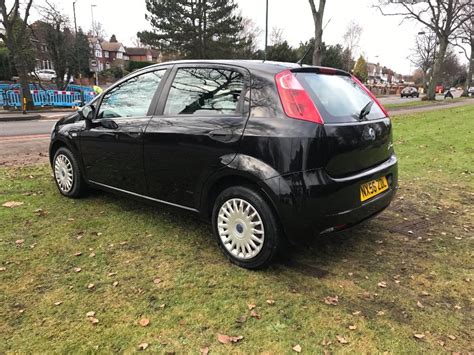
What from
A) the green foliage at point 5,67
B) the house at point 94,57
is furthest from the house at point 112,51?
the green foliage at point 5,67

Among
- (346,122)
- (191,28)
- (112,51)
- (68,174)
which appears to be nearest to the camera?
(346,122)

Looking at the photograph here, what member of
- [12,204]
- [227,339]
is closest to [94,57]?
[12,204]

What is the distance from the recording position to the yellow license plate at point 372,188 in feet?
11.1

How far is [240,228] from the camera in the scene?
3420 millimetres

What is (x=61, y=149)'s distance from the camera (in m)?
5.20

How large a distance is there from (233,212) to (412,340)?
160 cm

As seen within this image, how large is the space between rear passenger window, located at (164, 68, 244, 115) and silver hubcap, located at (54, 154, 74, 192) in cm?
194

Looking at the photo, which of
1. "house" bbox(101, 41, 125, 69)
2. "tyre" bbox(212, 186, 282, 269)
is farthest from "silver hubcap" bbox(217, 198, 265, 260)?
"house" bbox(101, 41, 125, 69)

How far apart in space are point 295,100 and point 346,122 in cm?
46

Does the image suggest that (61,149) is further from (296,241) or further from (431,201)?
(431,201)

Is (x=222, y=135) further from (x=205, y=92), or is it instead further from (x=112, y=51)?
(x=112, y=51)

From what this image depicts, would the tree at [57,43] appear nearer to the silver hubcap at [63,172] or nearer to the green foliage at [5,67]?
the green foliage at [5,67]

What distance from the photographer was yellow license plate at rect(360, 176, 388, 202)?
3395 millimetres

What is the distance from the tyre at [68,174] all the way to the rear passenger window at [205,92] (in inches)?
70.7
